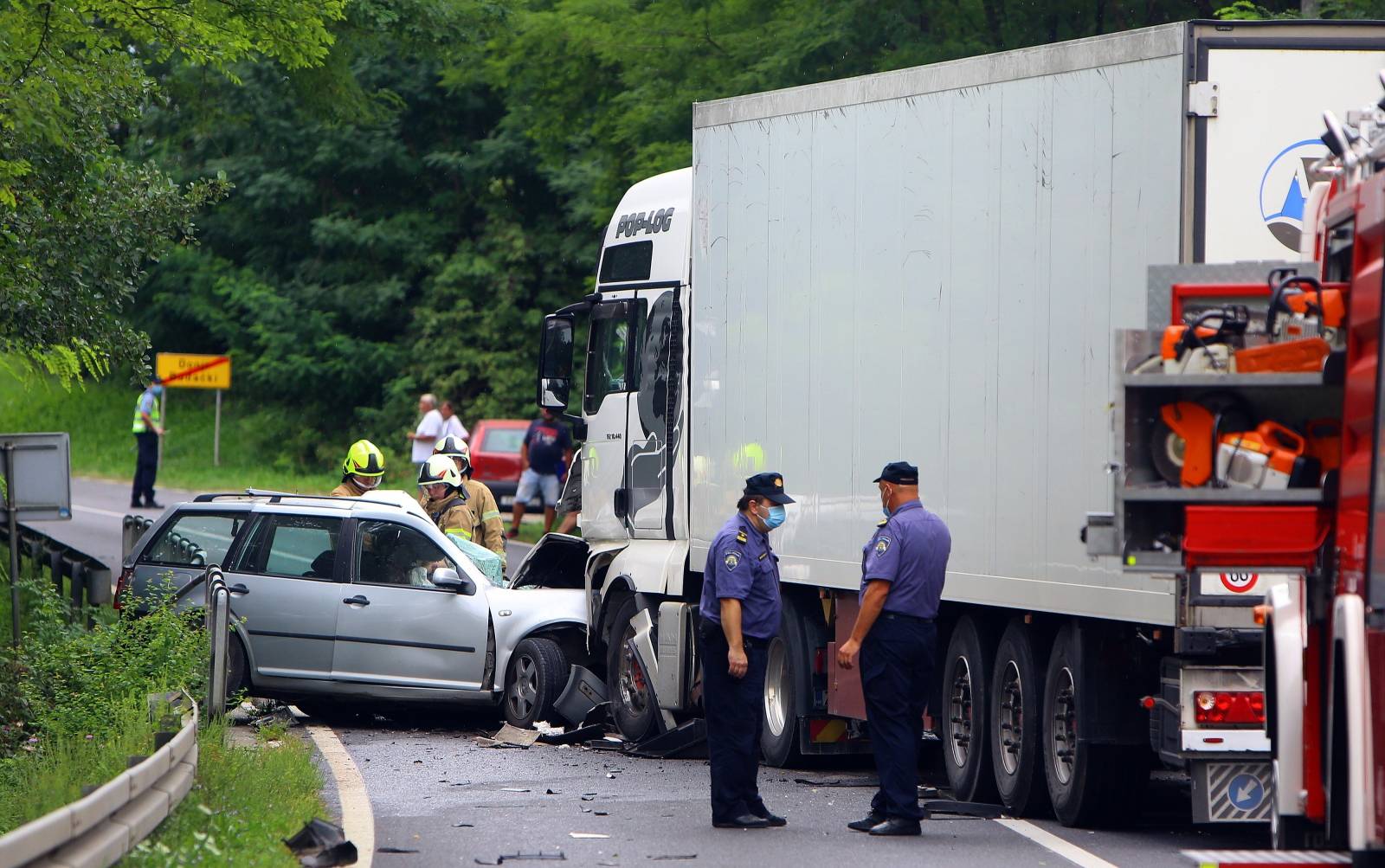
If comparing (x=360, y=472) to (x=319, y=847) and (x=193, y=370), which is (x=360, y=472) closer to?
(x=319, y=847)

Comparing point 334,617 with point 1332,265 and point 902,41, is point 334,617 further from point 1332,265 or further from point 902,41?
point 902,41

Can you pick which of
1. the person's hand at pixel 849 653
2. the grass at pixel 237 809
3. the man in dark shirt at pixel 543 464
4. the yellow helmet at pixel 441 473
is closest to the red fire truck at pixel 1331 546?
the person's hand at pixel 849 653

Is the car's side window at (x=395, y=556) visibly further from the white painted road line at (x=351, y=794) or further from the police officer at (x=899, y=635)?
the police officer at (x=899, y=635)

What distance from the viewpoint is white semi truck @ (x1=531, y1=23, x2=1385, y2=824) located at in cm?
820

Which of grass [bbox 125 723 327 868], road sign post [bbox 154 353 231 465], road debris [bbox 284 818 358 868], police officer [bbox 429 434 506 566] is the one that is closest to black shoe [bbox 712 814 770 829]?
grass [bbox 125 723 327 868]

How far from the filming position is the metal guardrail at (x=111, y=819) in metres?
5.64

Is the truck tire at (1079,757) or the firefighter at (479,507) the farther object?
the firefighter at (479,507)

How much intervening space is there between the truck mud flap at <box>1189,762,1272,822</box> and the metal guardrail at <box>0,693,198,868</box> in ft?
13.1

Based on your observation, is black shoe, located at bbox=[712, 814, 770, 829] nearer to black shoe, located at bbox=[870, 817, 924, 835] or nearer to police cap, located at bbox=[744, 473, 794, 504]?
black shoe, located at bbox=[870, 817, 924, 835]

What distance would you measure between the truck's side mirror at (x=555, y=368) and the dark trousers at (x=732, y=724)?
4.12m

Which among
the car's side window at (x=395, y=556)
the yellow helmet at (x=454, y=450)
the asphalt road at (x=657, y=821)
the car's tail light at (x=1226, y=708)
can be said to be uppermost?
the yellow helmet at (x=454, y=450)

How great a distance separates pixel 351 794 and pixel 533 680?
308cm

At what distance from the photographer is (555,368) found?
13797 mm

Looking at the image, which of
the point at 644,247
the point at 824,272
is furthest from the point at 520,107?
the point at 824,272
